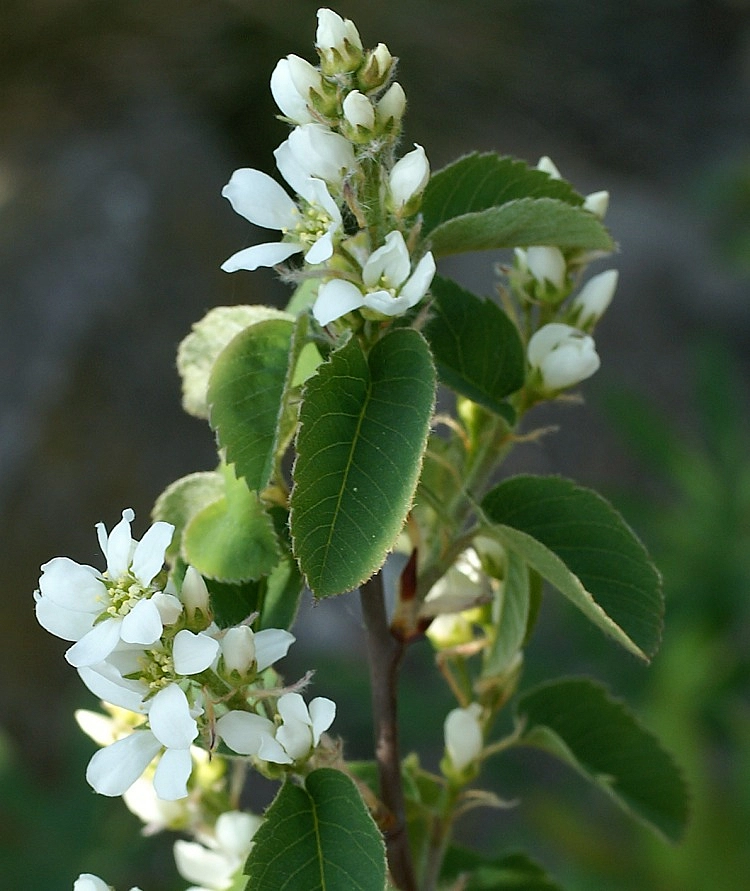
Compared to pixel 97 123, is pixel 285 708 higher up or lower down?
lower down

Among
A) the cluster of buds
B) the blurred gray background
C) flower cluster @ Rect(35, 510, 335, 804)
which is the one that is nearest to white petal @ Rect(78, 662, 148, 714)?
flower cluster @ Rect(35, 510, 335, 804)

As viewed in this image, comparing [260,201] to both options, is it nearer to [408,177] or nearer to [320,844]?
[408,177]

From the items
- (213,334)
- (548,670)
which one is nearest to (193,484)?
(213,334)

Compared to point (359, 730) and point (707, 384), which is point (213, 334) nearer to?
point (707, 384)

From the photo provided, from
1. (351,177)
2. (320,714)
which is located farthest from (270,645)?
(351,177)

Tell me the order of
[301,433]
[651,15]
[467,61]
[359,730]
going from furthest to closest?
[651,15]
[467,61]
[359,730]
[301,433]

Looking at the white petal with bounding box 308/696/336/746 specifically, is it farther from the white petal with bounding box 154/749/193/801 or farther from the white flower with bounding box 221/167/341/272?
the white flower with bounding box 221/167/341/272
